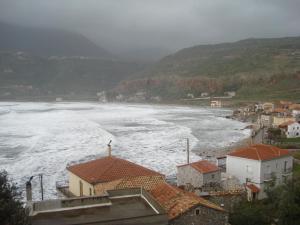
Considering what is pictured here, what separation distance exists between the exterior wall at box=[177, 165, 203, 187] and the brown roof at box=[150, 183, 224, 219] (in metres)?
7.95

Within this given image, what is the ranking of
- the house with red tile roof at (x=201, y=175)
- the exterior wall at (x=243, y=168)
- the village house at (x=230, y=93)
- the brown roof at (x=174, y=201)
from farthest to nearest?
the village house at (x=230, y=93) < the exterior wall at (x=243, y=168) < the house with red tile roof at (x=201, y=175) < the brown roof at (x=174, y=201)

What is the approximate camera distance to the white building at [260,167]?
23891mm

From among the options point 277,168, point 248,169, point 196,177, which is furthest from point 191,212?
point 277,168

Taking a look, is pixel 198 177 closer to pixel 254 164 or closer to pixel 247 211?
pixel 254 164

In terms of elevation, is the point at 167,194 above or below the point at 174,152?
above

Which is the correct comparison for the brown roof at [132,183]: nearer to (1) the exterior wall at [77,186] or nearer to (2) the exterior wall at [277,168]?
(1) the exterior wall at [77,186]

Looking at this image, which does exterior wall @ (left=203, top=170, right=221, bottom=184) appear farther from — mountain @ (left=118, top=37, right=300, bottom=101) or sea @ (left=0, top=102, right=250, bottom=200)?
mountain @ (left=118, top=37, right=300, bottom=101)

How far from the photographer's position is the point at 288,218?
16156 mm

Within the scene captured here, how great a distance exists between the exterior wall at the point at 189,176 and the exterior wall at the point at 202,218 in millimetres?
9322

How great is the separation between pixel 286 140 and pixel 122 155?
18.2 meters

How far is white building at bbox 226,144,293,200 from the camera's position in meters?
23.9

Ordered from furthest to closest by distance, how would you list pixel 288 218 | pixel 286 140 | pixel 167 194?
pixel 286 140
pixel 288 218
pixel 167 194

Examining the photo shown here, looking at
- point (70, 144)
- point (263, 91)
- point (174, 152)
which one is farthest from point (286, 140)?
point (263, 91)

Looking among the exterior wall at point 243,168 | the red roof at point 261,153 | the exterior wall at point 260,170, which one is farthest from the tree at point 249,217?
the red roof at point 261,153
